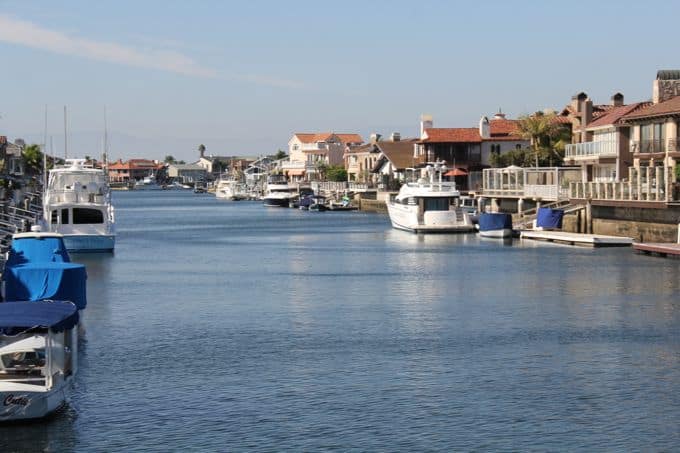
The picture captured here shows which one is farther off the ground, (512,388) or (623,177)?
(623,177)

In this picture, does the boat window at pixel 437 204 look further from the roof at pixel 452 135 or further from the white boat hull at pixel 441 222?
the roof at pixel 452 135

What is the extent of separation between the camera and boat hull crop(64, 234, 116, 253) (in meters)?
74.4

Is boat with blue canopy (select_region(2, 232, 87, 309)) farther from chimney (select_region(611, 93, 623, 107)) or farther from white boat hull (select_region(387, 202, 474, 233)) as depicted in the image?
chimney (select_region(611, 93, 623, 107))

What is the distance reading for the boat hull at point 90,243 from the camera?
74438 millimetres

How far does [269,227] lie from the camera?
118m

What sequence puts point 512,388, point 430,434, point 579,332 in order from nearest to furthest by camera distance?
point 430,434
point 512,388
point 579,332

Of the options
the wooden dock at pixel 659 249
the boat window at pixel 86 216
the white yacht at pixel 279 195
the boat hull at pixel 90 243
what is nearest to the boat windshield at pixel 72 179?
the boat window at pixel 86 216

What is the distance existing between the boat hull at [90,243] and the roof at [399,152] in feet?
274

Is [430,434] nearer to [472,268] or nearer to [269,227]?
[472,268]

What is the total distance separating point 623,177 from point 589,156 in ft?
19.1

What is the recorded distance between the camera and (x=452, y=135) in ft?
453

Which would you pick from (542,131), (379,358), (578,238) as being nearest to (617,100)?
(542,131)

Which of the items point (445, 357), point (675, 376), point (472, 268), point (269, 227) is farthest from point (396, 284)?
point (269, 227)

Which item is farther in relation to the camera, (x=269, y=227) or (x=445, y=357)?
(x=269, y=227)
